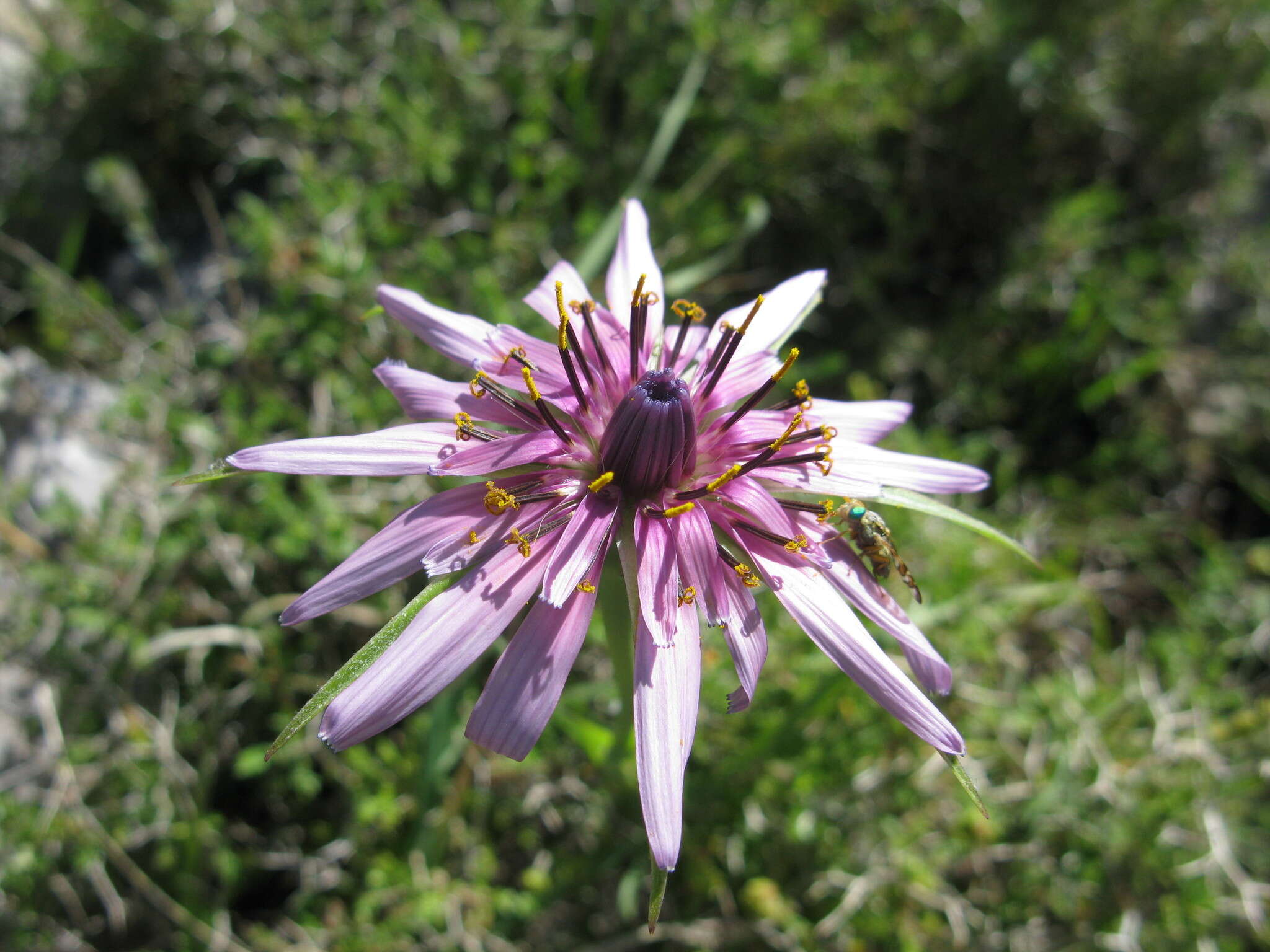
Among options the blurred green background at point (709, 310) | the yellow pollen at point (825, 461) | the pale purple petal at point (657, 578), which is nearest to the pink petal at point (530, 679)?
the pale purple petal at point (657, 578)

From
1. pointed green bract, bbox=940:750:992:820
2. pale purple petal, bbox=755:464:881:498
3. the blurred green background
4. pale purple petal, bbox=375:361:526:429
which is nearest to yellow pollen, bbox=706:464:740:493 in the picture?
pale purple petal, bbox=755:464:881:498

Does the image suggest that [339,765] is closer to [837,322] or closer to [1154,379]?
[837,322]

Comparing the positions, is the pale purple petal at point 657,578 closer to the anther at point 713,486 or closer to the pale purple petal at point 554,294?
the anther at point 713,486

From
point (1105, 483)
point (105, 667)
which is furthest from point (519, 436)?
point (1105, 483)

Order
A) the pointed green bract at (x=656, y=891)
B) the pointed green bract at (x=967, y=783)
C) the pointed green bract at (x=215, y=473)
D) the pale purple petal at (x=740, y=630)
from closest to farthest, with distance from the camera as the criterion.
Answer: the pointed green bract at (x=656, y=891), the pointed green bract at (x=967, y=783), the pointed green bract at (x=215, y=473), the pale purple petal at (x=740, y=630)

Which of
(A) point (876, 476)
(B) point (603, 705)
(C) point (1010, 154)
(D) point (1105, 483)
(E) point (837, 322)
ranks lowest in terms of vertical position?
(D) point (1105, 483)
